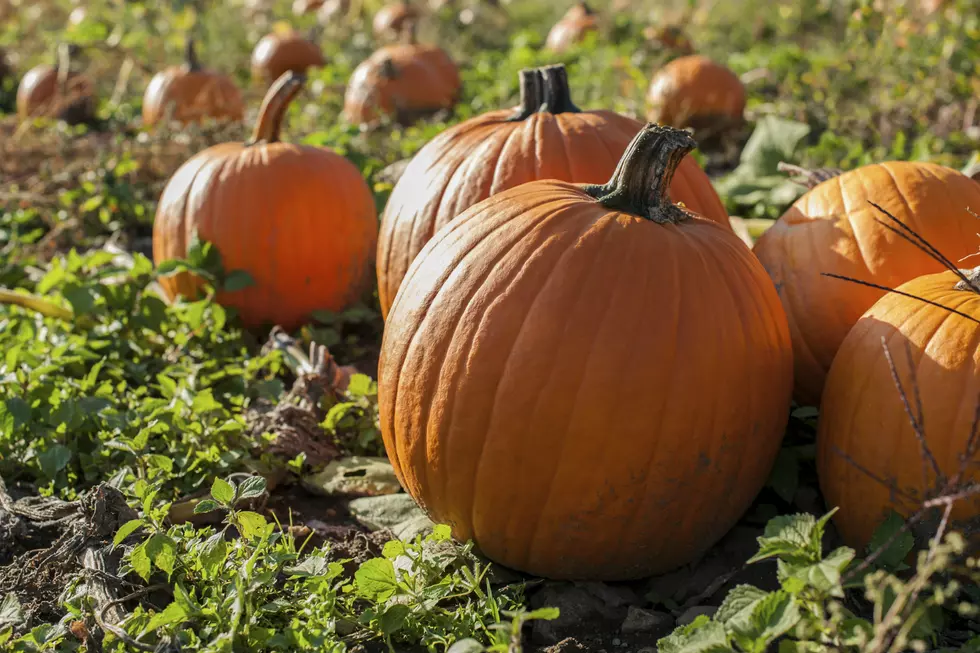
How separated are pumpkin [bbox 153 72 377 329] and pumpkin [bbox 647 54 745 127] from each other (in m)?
2.93

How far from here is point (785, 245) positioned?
9.55 ft

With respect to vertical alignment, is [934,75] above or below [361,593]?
above

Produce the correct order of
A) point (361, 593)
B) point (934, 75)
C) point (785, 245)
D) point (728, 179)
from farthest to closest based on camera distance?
point (934, 75), point (728, 179), point (785, 245), point (361, 593)

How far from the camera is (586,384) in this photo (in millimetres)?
2197

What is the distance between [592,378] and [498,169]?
3.41 feet

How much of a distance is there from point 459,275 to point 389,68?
18.2ft

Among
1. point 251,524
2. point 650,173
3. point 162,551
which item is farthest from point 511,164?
point 162,551

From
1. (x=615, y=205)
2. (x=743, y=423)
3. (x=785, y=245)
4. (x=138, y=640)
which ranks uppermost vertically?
(x=615, y=205)

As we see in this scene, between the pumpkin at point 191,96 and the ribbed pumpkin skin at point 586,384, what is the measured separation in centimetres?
525

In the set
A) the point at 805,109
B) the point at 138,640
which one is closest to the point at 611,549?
the point at 138,640

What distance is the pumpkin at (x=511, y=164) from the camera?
302cm

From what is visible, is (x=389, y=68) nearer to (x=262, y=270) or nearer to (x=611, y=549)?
(x=262, y=270)

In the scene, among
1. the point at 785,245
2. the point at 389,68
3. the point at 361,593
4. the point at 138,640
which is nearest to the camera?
the point at 138,640

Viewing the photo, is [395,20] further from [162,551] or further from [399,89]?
[162,551]
